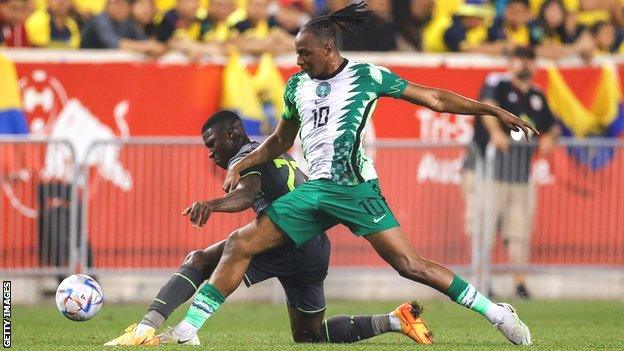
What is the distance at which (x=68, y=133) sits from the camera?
17.6m

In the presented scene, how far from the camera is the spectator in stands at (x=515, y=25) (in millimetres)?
19984

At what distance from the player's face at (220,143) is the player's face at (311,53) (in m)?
0.90

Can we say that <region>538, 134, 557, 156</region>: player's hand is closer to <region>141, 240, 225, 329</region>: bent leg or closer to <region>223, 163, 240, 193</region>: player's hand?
<region>141, 240, 225, 329</region>: bent leg

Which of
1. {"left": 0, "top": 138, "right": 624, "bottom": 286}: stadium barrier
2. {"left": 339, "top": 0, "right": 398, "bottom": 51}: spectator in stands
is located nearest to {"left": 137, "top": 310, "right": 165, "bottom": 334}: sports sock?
{"left": 0, "top": 138, "right": 624, "bottom": 286}: stadium barrier

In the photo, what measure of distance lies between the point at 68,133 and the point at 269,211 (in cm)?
723

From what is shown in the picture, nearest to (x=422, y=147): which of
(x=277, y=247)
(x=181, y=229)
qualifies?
(x=181, y=229)

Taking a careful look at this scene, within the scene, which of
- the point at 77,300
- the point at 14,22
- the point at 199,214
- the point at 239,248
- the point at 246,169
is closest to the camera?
the point at 199,214

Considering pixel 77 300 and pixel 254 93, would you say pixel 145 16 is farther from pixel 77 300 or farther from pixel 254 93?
pixel 77 300

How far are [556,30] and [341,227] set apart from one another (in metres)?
5.03

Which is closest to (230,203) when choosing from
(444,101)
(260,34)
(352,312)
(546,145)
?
(444,101)

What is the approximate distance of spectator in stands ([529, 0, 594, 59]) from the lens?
20.1 m

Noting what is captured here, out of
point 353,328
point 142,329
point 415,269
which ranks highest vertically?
point 415,269

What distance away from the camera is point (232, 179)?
1091 cm

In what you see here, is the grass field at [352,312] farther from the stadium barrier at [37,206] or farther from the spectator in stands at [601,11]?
the spectator in stands at [601,11]
